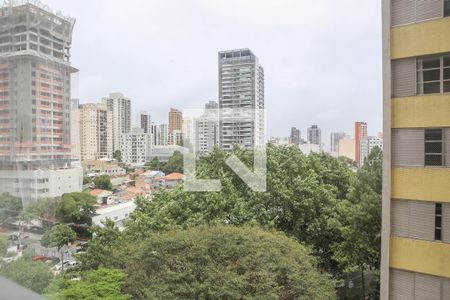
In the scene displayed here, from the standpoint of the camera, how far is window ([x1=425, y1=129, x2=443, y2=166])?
4.66 feet

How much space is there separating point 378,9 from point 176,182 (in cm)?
213

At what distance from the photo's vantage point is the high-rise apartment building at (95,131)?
2295 millimetres

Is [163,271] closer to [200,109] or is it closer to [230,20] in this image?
[200,109]

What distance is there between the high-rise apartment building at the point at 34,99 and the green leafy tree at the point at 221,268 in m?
A: 0.71

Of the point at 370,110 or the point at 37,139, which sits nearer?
the point at 370,110

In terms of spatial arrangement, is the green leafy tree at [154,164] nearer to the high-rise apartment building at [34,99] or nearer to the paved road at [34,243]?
the high-rise apartment building at [34,99]

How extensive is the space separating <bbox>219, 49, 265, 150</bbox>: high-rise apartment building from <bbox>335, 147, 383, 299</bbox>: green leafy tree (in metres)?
0.79

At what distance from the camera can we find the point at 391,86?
1534mm

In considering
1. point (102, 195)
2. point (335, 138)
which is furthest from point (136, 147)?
point (335, 138)

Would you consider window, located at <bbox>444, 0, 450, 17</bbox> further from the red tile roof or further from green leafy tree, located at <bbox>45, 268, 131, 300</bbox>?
the red tile roof

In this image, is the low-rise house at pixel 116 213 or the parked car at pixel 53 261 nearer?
the parked car at pixel 53 261

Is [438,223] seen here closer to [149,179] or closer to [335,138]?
[335,138]

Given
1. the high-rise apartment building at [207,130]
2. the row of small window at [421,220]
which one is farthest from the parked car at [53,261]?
the row of small window at [421,220]

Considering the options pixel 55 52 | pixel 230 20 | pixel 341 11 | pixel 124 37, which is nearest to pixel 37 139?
pixel 55 52
